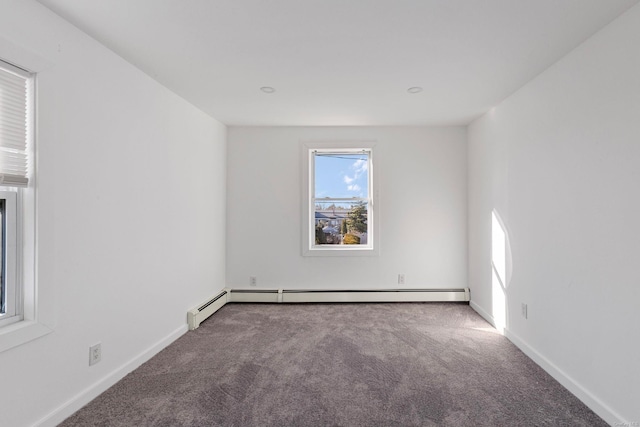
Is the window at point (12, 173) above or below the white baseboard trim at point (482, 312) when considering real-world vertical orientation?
above

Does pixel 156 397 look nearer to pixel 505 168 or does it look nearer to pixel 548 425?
pixel 548 425

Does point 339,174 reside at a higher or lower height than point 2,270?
higher

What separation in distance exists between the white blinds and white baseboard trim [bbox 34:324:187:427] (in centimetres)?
133

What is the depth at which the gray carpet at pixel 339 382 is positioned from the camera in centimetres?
182

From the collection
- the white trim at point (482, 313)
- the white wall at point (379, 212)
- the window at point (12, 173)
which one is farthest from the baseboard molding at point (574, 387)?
the window at point (12, 173)

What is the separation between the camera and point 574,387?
2053 mm

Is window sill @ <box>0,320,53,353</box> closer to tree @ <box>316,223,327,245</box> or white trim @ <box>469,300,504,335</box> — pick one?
tree @ <box>316,223,327,245</box>

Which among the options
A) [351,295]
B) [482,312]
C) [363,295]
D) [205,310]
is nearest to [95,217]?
[205,310]

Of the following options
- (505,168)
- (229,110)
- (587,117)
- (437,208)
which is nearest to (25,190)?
(229,110)

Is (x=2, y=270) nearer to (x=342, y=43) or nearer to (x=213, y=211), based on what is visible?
(x=213, y=211)

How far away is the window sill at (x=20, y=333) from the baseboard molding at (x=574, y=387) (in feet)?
10.9

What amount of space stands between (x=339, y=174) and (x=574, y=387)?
318 centimetres

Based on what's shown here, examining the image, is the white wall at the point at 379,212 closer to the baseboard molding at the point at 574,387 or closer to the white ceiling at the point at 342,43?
the white ceiling at the point at 342,43

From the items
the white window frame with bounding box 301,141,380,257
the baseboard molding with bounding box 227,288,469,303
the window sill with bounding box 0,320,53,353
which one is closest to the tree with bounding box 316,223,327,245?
the white window frame with bounding box 301,141,380,257
